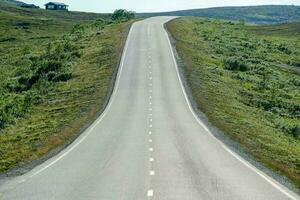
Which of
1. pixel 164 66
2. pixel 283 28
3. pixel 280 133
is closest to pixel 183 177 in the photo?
pixel 280 133

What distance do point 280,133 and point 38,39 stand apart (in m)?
92.4

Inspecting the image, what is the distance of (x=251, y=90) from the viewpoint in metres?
53.6

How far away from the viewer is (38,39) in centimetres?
12012

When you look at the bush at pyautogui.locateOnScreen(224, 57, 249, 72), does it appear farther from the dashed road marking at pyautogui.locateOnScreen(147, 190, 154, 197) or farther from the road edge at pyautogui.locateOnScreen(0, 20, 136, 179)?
the dashed road marking at pyautogui.locateOnScreen(147, 190, 154, 197)

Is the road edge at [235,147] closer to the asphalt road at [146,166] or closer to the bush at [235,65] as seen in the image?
the asphalt road at [146,166]

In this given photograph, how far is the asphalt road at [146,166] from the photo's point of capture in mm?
17719

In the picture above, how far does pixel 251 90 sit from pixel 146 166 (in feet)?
110

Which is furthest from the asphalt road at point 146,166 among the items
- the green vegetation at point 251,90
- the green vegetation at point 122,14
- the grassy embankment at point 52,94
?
the green vegetation at point 122,14

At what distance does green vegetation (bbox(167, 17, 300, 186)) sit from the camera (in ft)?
97.6

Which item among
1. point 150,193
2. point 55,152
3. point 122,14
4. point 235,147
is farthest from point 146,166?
point 122,14

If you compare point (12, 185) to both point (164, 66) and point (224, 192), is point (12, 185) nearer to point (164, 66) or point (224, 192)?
point (224, 192)

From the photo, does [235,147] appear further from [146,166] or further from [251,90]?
[251,90]

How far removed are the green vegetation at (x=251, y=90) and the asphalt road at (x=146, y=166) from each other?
2.22 metres

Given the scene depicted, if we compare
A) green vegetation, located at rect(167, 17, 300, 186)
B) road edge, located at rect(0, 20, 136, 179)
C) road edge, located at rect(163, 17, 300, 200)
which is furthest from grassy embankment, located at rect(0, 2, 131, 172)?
green vegetation, located at rect(167, 17, 300, 186)
